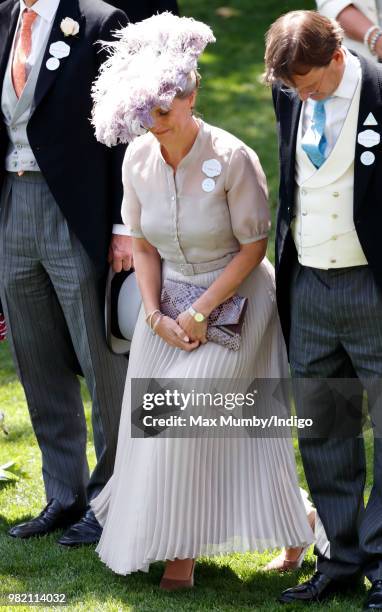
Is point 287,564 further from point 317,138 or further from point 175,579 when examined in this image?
point 317,138

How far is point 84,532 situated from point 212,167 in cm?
163

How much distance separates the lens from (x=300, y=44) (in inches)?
156

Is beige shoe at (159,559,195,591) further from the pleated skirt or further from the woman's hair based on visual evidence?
the woman's hair

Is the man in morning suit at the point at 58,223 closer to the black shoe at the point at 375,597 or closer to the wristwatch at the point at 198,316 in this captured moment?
the wristwatch at the point at 198,316

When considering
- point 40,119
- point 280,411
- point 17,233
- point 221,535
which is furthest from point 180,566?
point 40,119

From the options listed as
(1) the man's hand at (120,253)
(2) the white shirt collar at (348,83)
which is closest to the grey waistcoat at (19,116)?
(1) the man's hand at (120,253)

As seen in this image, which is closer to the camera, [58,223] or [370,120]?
[370,120]

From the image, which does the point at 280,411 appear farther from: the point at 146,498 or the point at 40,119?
the point at 40,119

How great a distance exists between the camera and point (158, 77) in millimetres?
4305

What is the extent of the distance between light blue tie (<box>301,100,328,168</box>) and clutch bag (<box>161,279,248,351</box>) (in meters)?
0.66

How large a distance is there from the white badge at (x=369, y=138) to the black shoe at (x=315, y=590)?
5.00 ft

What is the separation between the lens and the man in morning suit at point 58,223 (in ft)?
16.0

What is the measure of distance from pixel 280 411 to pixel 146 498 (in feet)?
1.99

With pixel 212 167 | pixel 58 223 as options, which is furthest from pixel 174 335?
pixel 58 223
